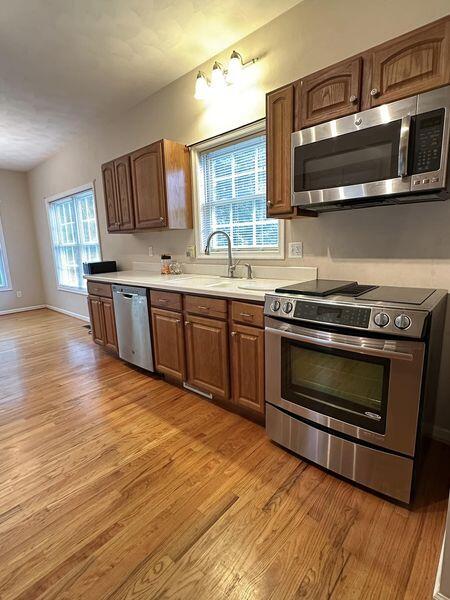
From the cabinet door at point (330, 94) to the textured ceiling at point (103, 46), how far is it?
839 millimetres

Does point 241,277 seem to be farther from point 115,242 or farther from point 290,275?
point 115,242

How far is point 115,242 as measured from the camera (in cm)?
423

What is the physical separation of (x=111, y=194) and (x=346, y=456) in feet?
11.3

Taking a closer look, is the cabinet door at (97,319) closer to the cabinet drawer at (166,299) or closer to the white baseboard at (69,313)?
the cabinet drawer at (166,299)

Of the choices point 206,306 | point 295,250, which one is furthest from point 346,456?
point 295,250

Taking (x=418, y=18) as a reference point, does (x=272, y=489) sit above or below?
below

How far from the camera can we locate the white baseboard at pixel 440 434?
6.06ft

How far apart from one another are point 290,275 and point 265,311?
74 cm

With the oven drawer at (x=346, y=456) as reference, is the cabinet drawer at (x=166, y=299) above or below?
above

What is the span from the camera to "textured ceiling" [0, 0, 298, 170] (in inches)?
81.2

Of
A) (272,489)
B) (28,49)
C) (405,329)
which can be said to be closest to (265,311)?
(405,329)

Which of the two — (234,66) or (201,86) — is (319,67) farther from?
(201,86)

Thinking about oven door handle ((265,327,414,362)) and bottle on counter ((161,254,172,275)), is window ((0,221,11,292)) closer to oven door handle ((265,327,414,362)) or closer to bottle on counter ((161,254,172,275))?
bottle on counter ((161,254,172,275))

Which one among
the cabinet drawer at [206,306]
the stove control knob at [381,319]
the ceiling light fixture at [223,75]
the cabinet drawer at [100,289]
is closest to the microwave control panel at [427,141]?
the stove control knob at [381,319]
